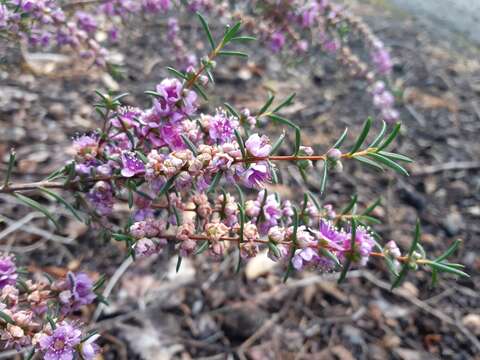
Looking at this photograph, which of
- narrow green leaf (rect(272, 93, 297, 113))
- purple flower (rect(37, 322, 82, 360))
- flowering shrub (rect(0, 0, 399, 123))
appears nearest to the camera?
purple flower (rect(37, 322, 82, 360))

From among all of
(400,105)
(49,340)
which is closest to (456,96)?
(400,105)

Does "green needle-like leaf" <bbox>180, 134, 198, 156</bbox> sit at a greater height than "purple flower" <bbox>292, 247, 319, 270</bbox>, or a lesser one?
greater

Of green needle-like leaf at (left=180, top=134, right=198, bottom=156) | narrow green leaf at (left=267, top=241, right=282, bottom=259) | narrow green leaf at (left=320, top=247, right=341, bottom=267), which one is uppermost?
green needle-like leaf at (left=180, top=134, right=198, bottom=156)

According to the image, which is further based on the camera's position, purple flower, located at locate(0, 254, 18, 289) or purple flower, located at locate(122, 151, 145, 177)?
purple flower, located at locate(0, 254, 18, 289)

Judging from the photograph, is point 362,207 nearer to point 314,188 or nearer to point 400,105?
point 314,188

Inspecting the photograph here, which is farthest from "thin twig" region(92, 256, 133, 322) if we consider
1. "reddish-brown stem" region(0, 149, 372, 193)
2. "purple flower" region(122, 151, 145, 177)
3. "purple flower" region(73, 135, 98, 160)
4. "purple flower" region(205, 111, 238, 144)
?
"purple flower" region(205, 111, 238, 144)

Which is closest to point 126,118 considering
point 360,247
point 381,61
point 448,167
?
point 360,247

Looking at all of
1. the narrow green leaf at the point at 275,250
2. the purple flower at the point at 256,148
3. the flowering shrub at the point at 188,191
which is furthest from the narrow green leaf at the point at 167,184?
the narrow green leaf at the point at 275,250

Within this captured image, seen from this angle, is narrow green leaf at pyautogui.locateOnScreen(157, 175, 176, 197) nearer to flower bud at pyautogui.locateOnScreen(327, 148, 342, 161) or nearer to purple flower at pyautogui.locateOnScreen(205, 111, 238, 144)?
purple flower at pyautogui.locateOnScreen(205, 111, 238, 144)

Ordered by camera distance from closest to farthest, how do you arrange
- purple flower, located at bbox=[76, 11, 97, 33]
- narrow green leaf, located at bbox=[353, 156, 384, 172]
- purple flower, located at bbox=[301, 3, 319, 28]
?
1. narrow green leaf, located at bbox=[353, 156, 384, 172]
2. purple flower, located at bbox=[76, 11, 97, 33]
3. purple flower, located at bbox=[301, 3, 319, 28]
